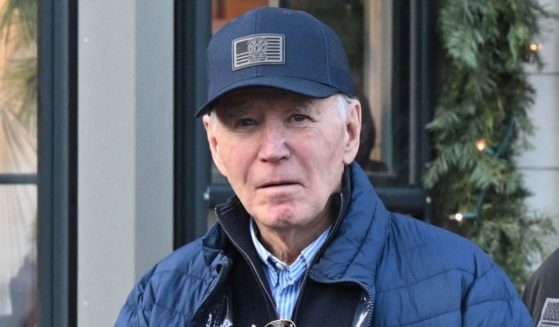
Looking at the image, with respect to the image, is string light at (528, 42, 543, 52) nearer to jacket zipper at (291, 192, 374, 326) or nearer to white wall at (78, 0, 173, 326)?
white wall at (78, 0, 173, 326)

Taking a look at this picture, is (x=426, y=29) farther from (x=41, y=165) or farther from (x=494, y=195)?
(x=41, y=165)

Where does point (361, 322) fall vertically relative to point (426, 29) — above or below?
below

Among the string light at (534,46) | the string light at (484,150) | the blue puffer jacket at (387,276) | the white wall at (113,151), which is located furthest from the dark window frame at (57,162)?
the blue puffer jacket at (387,276)

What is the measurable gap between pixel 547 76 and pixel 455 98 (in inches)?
15.0

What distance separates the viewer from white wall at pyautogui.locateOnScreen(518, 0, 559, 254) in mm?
4707

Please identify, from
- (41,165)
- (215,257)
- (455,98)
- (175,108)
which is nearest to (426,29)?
(455,98)

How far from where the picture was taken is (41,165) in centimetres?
442

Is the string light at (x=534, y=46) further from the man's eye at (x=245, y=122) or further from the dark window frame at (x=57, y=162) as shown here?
the man's eye at (x=245, y=122)

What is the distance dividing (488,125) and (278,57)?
2.49 m

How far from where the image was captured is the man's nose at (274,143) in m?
2.27

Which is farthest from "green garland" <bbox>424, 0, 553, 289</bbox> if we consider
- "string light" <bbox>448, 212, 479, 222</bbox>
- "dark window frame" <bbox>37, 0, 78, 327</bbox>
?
"dark window frame" <bbox>37, 0, 78, 327</bbox>

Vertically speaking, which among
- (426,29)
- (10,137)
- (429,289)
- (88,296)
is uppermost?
(426,29)

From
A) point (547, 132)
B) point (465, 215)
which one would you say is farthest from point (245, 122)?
point (547, 132)

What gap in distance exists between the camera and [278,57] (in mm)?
2270
